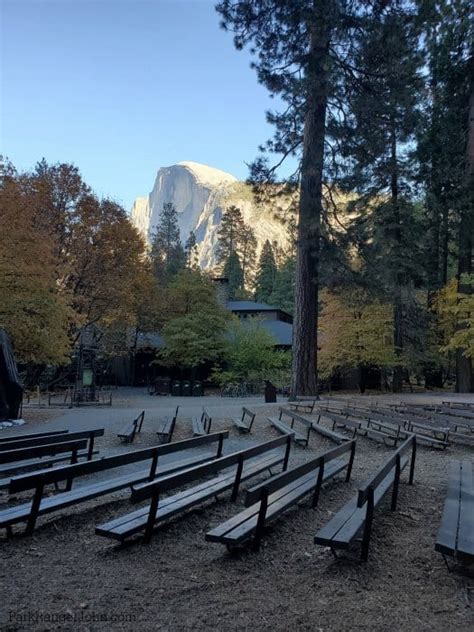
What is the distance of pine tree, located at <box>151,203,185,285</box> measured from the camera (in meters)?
61.6

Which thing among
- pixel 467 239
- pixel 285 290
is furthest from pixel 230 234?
pixel 467 239

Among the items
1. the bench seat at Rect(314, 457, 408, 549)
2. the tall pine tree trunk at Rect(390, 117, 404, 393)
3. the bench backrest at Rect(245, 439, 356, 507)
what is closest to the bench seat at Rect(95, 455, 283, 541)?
the bench backrest at Rect(245, 439, 356, 507)

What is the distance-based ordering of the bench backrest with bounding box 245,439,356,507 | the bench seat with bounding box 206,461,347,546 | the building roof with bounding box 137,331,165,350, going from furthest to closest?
the building roof with bounding box 137,331,165,350 < the bench backrest with bounding box 245,439,356,507 < the bench seat with bounding box 206,461,347,546

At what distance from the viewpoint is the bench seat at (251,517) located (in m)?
3.51

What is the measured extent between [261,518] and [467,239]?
25018 millimetres

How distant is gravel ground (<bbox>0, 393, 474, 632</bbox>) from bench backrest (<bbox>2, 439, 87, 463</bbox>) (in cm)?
86

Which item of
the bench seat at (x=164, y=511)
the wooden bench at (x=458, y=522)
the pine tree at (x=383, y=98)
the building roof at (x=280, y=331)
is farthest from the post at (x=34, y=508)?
the building roof at (x=280, y=331)

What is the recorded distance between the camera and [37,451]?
5.39 metres

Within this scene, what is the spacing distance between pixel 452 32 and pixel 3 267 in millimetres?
24321

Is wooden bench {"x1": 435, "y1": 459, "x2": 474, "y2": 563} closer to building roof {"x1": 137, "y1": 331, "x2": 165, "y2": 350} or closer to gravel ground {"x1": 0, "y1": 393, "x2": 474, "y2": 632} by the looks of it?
gravel ground {"x1": 0, "y1": 393, "x2": 474, "y2": 632}

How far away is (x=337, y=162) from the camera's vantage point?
16.2m

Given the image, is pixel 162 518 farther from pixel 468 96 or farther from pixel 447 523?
pixel 468 96

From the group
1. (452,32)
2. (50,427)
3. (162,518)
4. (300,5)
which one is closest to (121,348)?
(50,427)

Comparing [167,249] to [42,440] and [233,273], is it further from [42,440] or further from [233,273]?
[42,440]
